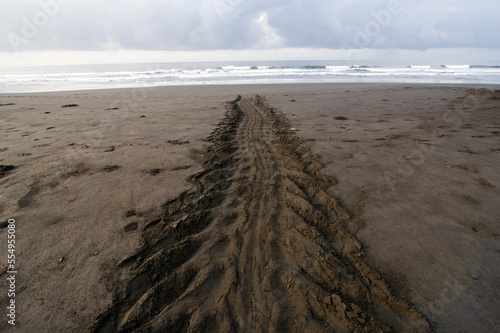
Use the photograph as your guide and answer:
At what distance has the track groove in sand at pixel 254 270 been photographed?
158cm

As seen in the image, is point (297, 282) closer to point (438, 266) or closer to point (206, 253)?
point (206, 253)

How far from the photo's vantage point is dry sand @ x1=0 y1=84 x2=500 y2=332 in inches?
65.6

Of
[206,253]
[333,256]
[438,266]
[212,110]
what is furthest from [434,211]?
[212,110]

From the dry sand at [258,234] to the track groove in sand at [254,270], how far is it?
10 mm

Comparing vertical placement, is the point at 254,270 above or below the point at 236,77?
below

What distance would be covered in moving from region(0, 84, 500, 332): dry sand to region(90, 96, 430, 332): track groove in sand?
0.01 m

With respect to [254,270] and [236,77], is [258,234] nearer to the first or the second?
[254,270]

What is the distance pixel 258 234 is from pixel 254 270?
42 centimetres

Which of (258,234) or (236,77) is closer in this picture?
(258,234)

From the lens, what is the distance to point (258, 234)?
2.30 m
